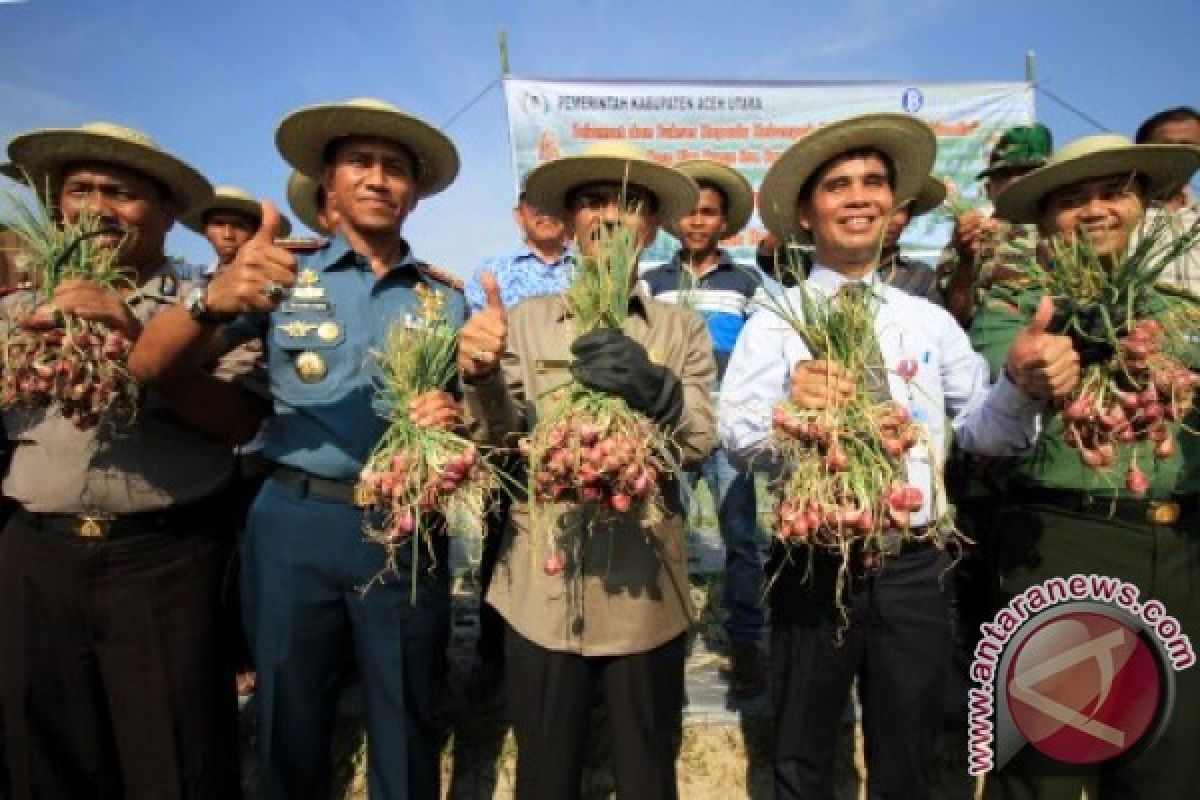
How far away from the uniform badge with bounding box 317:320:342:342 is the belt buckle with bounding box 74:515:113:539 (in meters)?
0.89

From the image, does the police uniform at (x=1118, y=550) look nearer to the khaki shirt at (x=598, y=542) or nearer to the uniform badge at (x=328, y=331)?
the khaki shirt at (x=598, y=542)

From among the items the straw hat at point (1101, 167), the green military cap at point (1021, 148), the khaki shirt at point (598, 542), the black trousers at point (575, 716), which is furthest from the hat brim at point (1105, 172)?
the black trousers at point (575, 716)

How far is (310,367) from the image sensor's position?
213cm

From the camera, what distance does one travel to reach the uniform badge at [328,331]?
2.17 meters

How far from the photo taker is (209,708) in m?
2.26

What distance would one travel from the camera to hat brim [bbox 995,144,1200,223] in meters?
2.17

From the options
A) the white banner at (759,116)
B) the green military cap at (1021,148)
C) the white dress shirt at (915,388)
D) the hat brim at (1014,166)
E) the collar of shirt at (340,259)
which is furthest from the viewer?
the white banner at (759,116)

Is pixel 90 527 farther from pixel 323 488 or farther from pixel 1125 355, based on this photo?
pixel 1125 355

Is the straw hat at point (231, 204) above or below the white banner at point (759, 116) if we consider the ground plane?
below

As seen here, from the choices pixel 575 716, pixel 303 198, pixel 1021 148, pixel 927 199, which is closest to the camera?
pixel 575 716

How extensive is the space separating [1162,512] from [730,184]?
8.46ft

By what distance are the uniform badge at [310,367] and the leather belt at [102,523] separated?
2.10ft

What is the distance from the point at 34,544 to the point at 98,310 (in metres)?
Answer: 0.84

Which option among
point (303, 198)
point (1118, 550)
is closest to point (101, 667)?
point (303, 198)
